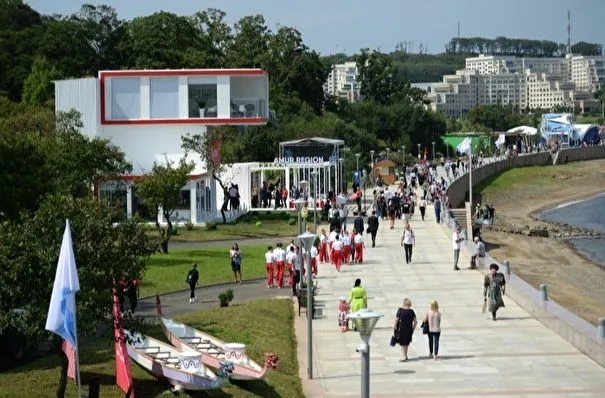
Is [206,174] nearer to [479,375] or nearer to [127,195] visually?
[127,195]

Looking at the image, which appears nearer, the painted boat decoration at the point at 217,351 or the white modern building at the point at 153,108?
the painted boat decoration at the point at 217,351

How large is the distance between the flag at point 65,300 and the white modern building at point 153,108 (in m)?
39.6

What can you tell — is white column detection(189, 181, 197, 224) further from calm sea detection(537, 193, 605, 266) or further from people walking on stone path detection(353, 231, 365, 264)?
calm sea detection(537, 193, 605, 266)

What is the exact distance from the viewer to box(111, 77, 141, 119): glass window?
59750 millimetres

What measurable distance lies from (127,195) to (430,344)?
32061 millimetres

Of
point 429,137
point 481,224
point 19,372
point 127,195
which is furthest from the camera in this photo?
point 429,137

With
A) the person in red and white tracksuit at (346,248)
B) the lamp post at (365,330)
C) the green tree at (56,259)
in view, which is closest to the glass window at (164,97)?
the person in red and white tracksuit at (346,248)

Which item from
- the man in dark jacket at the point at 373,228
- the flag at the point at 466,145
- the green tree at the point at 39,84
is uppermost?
the green tree at the point at 39,84

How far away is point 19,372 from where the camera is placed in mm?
24000

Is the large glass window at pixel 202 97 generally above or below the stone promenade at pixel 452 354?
above

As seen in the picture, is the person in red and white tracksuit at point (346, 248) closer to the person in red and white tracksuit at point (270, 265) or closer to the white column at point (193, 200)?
the person in red and white tracksuit at point (270, 265)

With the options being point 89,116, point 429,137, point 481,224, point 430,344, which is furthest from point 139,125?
point 429,137

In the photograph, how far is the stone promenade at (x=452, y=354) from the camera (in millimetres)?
23812

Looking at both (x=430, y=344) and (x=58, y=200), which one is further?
(x=430, y=344)
